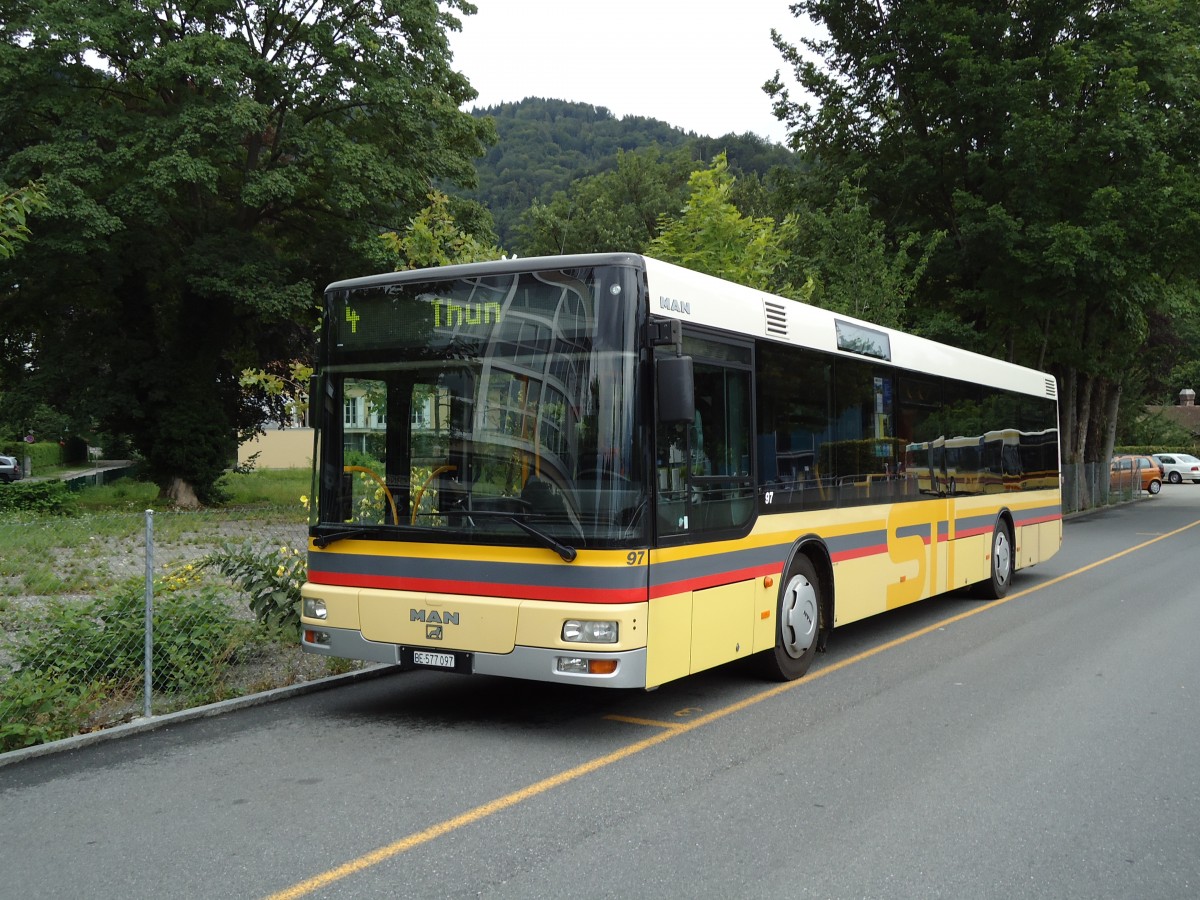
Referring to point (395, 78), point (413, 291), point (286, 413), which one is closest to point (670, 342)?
point (413, 291)

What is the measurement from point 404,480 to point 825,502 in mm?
3680

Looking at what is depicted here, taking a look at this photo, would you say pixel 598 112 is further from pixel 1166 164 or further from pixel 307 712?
pixel 307 712

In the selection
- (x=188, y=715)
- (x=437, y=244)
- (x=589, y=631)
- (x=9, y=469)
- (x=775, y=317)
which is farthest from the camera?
(x=9, y=469)

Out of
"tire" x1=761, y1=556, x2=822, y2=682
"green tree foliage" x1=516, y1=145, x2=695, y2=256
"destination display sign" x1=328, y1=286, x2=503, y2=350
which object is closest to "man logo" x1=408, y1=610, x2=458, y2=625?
"destination display sign" x1=328, y1=286, x2=503, y2=350

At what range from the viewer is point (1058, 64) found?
83.8ft

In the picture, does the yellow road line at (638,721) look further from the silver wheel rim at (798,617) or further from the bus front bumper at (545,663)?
the silver wheel rim at (798,617)

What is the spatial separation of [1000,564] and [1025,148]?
15.9 metres

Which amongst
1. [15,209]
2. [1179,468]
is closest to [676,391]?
[15,209]

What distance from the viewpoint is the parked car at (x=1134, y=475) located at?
40.1 m

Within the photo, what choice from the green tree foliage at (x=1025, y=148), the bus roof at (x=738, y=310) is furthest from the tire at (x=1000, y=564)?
the green tree foliage at (x=1025, y=148)

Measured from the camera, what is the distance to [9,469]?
42438 millimetres

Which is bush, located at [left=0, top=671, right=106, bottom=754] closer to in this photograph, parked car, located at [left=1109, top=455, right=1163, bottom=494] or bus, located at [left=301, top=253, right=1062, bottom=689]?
bus, located at [left=301, top=253, right=1062, bottom=689]

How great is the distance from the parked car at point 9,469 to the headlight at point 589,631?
136 feet

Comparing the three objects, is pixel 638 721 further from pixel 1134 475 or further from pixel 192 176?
pixel 1134 475
